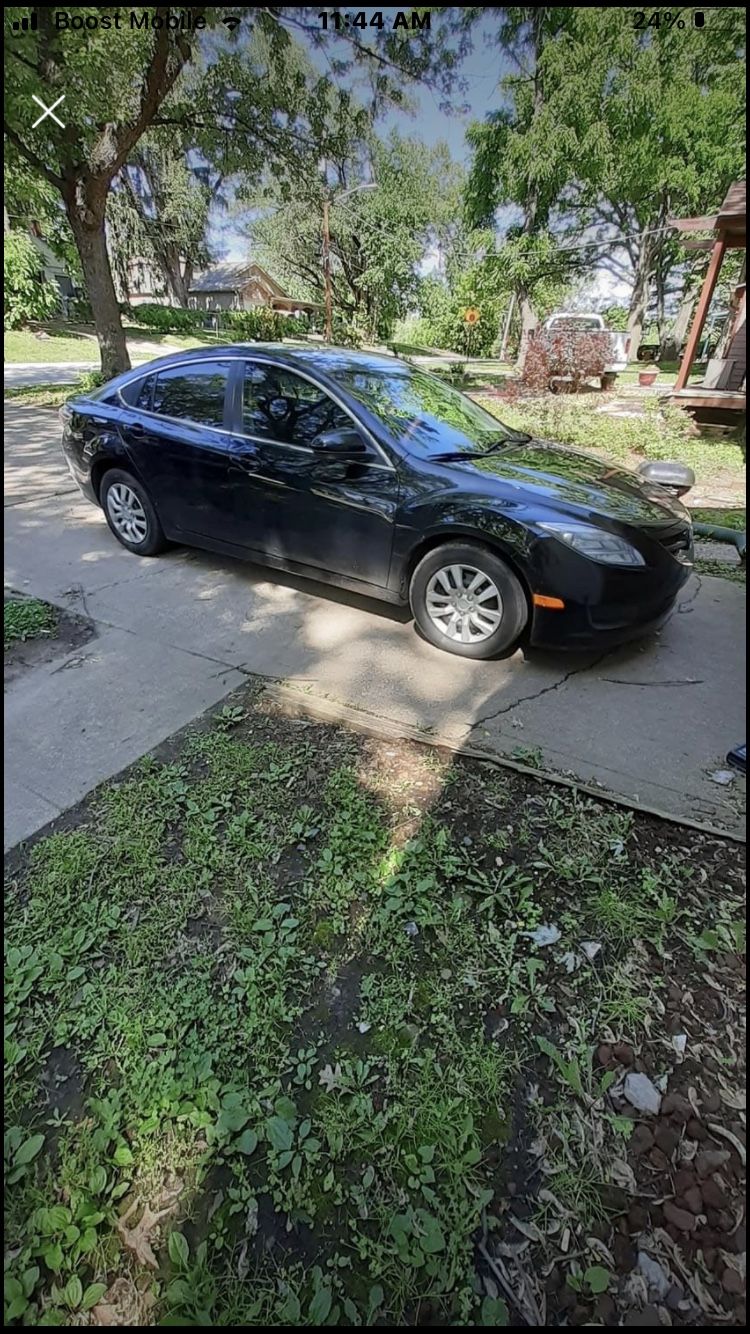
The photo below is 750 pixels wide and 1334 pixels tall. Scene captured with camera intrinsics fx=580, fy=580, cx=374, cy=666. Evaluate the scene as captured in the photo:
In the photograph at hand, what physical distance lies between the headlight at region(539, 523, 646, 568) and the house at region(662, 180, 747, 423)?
5.51m

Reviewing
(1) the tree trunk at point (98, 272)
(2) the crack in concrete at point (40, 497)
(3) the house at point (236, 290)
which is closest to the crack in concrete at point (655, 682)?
(2) the crack in concrete at point (40, 497)

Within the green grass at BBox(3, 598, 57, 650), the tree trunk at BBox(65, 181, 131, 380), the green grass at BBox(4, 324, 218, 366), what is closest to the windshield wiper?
the green grass at BBox(3, 598, 57, 650)

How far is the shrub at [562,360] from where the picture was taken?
12.4 metres

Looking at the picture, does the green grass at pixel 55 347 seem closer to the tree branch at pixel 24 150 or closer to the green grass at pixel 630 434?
the green grass at pixel 630 434

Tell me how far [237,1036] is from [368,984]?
0.37 m

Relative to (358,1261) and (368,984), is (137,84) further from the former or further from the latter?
(358,1261)

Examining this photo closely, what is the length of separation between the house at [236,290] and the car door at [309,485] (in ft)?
153

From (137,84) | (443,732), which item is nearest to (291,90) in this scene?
(137,84)

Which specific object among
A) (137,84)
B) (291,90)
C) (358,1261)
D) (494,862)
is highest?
(291,90)

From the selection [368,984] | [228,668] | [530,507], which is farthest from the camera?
[228,668]

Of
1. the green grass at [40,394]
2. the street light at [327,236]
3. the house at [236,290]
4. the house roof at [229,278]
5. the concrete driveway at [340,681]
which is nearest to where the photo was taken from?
the concrete driveway at [340,681]

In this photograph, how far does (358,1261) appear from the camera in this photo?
1166mm

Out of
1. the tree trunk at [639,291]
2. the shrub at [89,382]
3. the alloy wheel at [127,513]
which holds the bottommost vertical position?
the alloy wheel at [127,513]

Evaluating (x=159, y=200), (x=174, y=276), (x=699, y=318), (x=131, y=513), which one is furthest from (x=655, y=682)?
(x=174, y=276)
